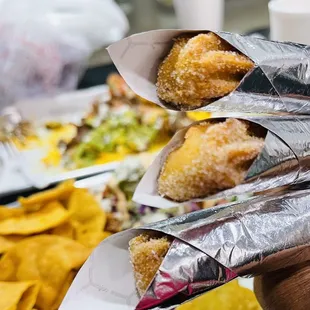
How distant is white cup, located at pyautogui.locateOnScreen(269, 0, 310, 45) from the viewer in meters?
1.17

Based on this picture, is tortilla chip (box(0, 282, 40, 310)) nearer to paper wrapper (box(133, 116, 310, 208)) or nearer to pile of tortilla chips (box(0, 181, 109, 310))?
pile of tortilla chips (box(0, 181, 109, 310))

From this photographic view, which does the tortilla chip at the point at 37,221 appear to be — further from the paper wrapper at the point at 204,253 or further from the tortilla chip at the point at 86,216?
the paper wrapper at the point at 204,253

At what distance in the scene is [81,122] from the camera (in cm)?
160

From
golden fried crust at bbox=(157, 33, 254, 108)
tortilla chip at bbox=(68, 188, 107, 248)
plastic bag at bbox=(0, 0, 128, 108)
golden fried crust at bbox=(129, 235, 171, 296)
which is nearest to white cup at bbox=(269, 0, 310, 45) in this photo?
tortilla chip at bbox=(68, 188, 107, 248)

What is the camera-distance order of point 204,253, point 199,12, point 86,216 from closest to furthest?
point 204,253, point 86,216, point 199,12

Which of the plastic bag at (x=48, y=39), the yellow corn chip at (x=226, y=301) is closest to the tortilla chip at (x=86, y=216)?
the yellow corn chip at (x=226, y=301)

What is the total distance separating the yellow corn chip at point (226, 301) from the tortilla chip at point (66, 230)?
0.90 feet

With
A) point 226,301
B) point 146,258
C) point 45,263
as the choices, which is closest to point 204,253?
point 146,258

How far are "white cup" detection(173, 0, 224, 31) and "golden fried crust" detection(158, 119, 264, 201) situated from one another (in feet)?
4.24

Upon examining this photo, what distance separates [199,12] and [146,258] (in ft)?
4.63

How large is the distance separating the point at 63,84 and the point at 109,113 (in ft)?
1.41

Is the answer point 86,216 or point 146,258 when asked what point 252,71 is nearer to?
point 146,258

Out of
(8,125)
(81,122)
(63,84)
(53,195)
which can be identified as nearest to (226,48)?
(53,195)

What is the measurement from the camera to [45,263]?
0.86 metres
